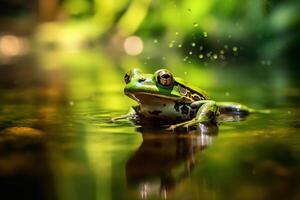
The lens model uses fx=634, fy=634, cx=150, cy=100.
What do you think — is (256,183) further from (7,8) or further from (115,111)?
(7,8)

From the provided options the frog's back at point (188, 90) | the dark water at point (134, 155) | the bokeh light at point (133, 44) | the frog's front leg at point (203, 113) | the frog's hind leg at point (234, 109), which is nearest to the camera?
the dark water at point (134, 155)

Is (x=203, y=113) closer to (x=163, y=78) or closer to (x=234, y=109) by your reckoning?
(x=163, y=78)

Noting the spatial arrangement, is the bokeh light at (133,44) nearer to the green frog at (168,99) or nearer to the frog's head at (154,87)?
the green frog at (168,99)

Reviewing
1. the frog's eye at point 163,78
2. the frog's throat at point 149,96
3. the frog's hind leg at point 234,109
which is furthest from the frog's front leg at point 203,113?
the frog's hind leg at point 234,109

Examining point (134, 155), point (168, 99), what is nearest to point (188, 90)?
point (168, 99)

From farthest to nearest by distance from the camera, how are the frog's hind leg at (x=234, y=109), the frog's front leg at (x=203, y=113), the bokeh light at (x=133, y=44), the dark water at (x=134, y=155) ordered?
the bokeh light at (x=133, y=44)
the frog's hind leg at (x=234, y=109)
the frog's front leg at (x=203, y=113)
the dark water at (x=134, y=155)

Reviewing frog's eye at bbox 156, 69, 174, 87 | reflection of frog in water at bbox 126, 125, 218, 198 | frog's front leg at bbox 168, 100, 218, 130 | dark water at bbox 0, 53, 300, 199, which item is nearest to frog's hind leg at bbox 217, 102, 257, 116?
dark water at bbox 0, 53, 300, 199

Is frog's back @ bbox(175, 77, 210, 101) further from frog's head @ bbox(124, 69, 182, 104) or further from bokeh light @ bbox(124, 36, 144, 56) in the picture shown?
bokeh light @ bbox(124, 36, 144, 56)
